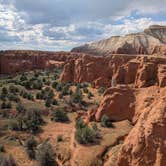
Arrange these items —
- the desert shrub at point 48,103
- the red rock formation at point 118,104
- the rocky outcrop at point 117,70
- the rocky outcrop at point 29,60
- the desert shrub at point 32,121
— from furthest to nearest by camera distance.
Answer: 1. the rocky outcrop at point 29,60
2. the desert shrub at point 48,103
3. the rocky outcrop at point 117,70
4. the desert shrub at point 32,121
5. the red rock formation at point 118,104

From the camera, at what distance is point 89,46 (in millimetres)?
139625

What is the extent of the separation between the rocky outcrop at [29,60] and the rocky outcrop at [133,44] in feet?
50.5

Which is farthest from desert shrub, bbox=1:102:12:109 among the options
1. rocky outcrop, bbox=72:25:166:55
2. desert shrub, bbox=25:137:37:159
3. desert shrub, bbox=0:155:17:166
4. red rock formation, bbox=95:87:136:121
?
rocky outcrop, bbox=72:25:166:55

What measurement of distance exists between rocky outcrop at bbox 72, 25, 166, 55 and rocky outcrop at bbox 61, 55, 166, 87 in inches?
1525

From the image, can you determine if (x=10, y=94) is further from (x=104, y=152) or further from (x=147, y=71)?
(x=104, y=152)

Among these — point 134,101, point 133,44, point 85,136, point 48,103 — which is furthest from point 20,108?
point 133,44

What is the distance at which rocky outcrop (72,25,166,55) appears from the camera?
356 ft

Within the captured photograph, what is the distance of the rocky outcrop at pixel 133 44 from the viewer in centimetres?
10844

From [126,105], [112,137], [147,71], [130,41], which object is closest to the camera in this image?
[112,137]

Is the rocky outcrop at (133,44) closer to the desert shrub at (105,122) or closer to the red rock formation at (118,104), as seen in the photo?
the red rock formation at (118,104)

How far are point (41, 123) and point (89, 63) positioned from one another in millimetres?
27575

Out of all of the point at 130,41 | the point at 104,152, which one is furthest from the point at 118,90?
the point at 130,41

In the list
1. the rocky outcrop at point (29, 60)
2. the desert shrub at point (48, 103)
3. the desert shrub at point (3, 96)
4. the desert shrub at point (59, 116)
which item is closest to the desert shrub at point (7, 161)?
the desert shrub at point (59, 116)

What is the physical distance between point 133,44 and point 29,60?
1274 inches
